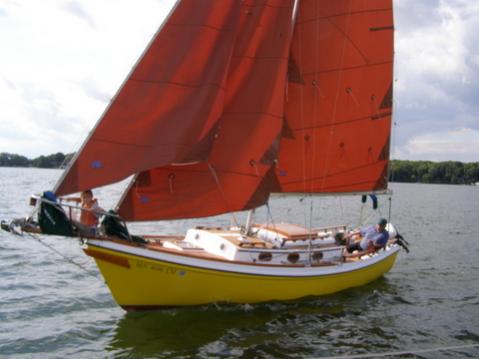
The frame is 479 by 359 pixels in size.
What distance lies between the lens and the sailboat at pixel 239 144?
429 inches

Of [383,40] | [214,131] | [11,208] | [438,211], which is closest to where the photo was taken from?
[214,131]

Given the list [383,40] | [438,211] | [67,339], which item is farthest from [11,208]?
[438,211]

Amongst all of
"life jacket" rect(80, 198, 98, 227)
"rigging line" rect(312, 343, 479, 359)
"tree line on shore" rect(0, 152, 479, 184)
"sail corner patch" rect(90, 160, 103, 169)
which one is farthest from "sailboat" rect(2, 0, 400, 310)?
"tree line on shore" rect(0, 152, 479, 184)

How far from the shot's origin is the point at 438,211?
158 feet

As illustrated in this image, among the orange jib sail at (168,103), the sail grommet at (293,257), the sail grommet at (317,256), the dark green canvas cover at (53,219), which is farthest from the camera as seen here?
the sail grommet at (317,256)

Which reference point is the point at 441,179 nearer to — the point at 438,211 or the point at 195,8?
the point at 438,211

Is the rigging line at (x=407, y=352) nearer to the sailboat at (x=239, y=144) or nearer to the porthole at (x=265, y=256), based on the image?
the sailboat at (x=239, y=144)

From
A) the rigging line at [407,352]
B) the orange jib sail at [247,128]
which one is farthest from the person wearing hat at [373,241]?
the orange jib sail at [247,128]

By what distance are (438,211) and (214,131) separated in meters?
41.7

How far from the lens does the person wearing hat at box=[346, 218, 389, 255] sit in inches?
639

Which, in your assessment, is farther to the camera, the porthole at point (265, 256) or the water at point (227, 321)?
the porthole at point (265, 256)

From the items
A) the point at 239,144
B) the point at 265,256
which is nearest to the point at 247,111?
the point at 239,144

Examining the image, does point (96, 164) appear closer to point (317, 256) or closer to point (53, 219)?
point (53, 219)

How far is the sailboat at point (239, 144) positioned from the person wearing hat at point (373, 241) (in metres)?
0.29
